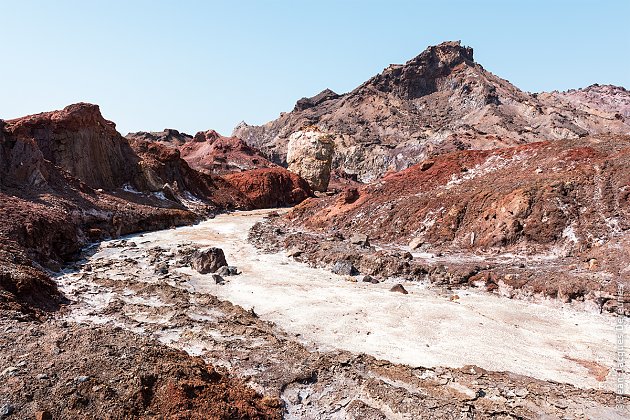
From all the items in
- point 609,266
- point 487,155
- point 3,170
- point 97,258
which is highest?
point 487,155

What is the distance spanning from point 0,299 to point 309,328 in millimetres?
7038

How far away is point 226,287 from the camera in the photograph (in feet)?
42.5

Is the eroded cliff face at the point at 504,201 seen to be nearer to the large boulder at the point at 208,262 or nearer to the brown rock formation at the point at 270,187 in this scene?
the large boulder at the point at 208,262

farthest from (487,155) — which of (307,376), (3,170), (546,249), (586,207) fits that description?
(3,170)

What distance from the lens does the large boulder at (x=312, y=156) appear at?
1966 inches

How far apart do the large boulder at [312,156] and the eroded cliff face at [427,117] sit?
1911 centimetres

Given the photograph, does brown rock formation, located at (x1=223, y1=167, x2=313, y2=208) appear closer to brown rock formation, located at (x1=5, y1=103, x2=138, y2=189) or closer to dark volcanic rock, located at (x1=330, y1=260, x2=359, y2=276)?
brown rock formation, located at (x1=5, y1=103, x2=138, y2=189)

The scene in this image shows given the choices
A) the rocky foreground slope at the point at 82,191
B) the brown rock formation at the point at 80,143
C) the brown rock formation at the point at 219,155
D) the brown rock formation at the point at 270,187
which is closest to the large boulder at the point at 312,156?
the rocky foreground slope at the point at 82,191

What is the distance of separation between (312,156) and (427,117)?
56.5 meters

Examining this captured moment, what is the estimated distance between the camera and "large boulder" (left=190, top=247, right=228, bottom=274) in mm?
14727

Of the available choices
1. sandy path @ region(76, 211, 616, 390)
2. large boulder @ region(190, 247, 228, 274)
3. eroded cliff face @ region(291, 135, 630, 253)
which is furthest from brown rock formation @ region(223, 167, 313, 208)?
sandy path @ region(76, 211, 616, 390)

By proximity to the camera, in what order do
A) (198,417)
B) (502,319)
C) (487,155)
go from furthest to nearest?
(487,155)
(502,319)
(198,417)

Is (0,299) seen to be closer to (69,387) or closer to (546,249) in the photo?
(69,387)

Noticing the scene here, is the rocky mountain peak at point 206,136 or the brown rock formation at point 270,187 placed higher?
the rocky mountain peak at point 206,136
